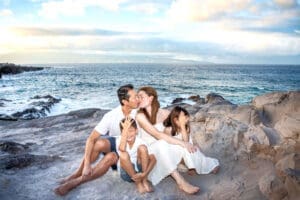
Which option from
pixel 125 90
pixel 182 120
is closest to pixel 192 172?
pixel 182 120

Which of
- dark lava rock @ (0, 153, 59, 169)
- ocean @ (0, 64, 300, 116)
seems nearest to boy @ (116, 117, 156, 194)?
dark lava rock @ (0, 153, 59, 169)

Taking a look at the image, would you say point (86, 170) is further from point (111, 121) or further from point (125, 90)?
point (125, 90)

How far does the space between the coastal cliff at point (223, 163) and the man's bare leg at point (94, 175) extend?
9 centimetres

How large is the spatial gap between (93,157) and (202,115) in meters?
3.26

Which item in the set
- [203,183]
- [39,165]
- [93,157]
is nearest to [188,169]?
[203,183]

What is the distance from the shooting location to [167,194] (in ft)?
21.2

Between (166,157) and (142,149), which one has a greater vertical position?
(142,149)

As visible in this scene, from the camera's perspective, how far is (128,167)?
21.2 feet

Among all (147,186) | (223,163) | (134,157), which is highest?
(134,157)

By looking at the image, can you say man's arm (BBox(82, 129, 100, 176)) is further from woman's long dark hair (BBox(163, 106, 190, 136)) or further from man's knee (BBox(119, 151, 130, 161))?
woman's long dark hair (BBox(163, 106, 190, 136))

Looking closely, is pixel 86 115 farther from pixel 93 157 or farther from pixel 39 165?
pixel 93 157

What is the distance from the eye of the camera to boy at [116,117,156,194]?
20.8ft

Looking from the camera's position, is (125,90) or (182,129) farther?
(182,129)

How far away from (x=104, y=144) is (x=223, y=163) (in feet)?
7.74
